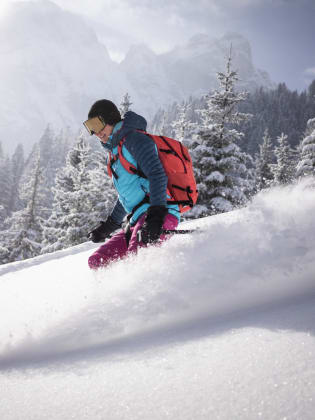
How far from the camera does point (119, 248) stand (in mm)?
2912

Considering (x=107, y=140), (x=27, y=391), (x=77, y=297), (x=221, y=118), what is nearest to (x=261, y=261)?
(x=77, y=297)

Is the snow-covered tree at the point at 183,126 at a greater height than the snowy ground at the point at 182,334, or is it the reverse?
the snow-covered tree at the point at 183,126

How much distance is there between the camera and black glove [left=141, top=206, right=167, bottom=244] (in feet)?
7.60

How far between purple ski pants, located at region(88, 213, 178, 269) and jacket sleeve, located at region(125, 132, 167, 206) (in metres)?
0.36

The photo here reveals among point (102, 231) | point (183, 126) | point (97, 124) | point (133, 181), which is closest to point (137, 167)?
point (133, 181)

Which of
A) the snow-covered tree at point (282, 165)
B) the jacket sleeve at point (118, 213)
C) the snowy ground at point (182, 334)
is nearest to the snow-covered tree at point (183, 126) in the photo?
the jacket sleeve at point (118, 213)

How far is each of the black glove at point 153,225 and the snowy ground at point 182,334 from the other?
140 millimetres

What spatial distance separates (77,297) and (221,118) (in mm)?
13229

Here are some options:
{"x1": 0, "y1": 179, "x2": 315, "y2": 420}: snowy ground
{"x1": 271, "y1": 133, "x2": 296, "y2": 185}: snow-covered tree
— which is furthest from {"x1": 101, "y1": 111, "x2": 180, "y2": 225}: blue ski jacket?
{"x1": 271, "y1": 133, "x2": 296, "y2": 185}: snow-covered tree

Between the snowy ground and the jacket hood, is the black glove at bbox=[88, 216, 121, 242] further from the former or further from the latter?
the jacket hood

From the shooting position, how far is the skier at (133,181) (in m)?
2.39

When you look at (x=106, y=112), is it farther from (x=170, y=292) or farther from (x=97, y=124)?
(x=170, y=292)

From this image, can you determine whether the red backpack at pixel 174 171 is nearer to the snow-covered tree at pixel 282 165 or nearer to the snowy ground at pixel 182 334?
the snowy ground at pixel 182 334

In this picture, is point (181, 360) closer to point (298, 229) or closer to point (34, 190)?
point (298, 229)
